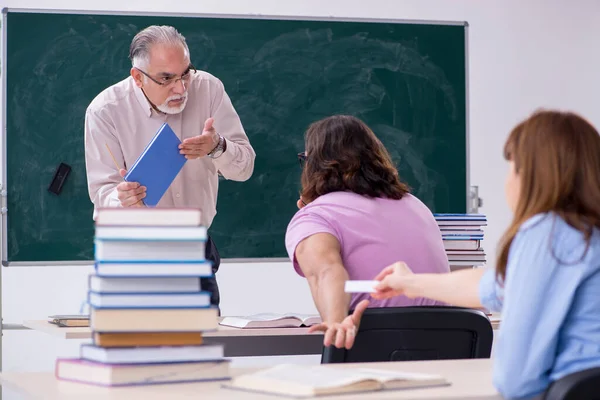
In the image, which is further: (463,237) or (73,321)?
(463,237)

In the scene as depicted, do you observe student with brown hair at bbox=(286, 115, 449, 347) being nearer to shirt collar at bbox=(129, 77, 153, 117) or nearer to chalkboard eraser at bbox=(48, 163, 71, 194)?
shirt collar at bbox=(129, 77, 153, 117)

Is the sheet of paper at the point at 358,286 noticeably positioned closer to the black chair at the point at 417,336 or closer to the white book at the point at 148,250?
the black chair at the point at 417,336

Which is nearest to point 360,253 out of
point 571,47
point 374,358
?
point 374,358

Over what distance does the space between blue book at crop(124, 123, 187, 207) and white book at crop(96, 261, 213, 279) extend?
5.08ft

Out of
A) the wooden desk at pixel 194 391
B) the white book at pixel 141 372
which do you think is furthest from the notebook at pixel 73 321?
the white book at pixel 141 372

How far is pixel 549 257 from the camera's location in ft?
4.42

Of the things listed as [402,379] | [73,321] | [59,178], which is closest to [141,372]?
[402,379]

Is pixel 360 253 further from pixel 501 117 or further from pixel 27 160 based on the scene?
pixel 501 117

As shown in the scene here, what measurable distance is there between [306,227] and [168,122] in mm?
1388

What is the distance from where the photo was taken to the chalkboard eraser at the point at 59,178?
4145 mm

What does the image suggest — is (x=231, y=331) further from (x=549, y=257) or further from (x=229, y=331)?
(x=549, y=257)

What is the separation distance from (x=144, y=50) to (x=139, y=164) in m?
0.69

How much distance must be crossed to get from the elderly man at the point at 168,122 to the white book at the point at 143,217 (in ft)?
5.95

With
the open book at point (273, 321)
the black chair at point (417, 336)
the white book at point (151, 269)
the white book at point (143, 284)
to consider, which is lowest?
the open book at point (273, 321)
